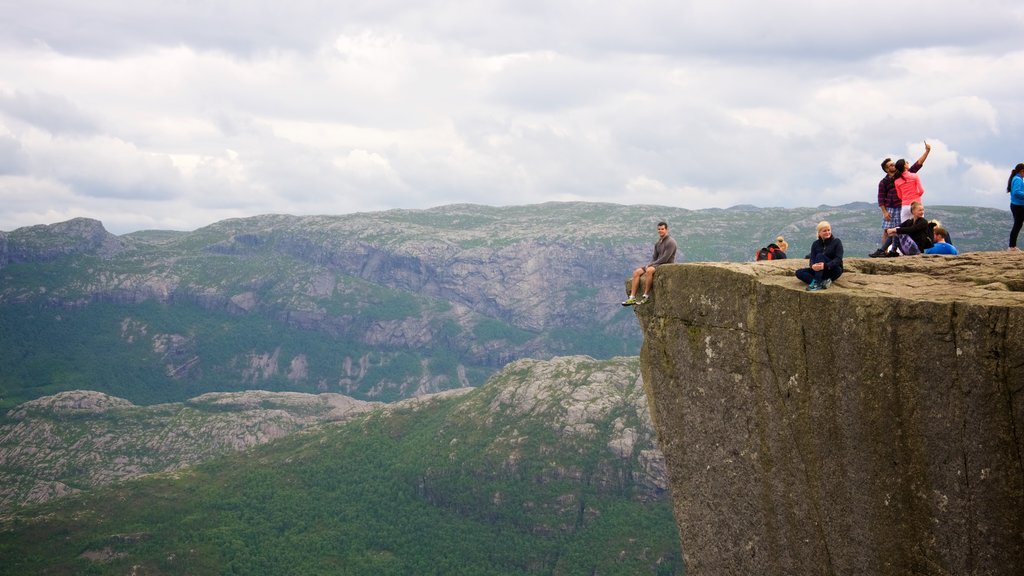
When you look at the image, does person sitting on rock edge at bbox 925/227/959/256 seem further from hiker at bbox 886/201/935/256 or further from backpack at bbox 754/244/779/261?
backpack at bbox 754/244/779/261

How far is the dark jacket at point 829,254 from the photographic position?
71.8 feet

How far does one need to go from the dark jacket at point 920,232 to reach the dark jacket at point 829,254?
6.30 m

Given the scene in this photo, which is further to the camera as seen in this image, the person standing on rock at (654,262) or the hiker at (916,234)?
the hiker at (916,234)

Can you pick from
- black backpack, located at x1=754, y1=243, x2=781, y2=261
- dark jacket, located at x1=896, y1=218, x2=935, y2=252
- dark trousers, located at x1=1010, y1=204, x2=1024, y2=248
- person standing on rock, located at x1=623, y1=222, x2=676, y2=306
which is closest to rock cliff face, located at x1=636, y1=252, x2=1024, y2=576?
person standing on rock, located at x1=623, y1=222, x2=676, y2=306

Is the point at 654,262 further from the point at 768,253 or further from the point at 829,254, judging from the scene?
the point at 829,254

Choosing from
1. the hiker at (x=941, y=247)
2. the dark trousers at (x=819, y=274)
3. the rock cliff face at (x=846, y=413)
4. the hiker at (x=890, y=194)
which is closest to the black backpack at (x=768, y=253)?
the hiker at (x=890, y=194)

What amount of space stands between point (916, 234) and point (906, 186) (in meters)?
3.98

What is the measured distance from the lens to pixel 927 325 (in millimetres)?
18344

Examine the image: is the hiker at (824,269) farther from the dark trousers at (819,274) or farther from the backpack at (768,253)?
the backpack at (768,253)

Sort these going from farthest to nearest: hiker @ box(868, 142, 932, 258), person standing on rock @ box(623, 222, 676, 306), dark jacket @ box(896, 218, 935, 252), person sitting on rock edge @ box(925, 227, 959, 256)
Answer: hiker @ box(868, 142, 932, 258)
dark jacket @ box(896, 218, 935, 252)
person standing on rock @ box(623, 222, 676, 306)
person sitting on rock edge @ box(925, 227, 959, 256)

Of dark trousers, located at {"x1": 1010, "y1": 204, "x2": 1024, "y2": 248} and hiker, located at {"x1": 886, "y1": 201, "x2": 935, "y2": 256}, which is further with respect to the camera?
dark trousers, located at {"x1": 1010, "y1": 204, "x2": 1024, "y2": 248}

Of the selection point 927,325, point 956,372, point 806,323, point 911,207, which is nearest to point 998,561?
point 956,372

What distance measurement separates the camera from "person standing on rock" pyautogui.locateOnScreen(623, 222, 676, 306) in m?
26.4

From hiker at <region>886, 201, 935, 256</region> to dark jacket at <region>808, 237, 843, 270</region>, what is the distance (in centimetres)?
629
